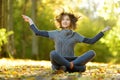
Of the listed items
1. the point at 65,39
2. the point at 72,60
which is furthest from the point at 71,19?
the point at 72,60

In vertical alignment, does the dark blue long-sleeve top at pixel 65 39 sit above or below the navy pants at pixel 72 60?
above

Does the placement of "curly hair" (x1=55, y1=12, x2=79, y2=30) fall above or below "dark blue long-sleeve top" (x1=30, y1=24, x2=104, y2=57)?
above

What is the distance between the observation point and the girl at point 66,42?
9.21m

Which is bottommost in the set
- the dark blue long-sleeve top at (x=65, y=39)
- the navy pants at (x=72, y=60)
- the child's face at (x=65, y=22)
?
the navy pants at (x=72, y=60)

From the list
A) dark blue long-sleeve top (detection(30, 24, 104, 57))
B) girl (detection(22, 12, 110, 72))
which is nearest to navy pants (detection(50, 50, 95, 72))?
girl (detection(22, 12, 110, 72))

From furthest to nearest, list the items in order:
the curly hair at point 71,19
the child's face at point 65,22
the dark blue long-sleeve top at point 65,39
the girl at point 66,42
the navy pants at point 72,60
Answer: the curly hair at point 71,19, the child's face at point 65,22, the dark blue long-sleeve top at point 65,39, the girl at point 66,42, the navy pants at point 72,60

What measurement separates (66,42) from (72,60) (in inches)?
15.5

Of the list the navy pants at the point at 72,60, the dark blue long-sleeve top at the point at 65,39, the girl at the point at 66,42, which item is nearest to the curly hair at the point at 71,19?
the girl at the point at 66,42

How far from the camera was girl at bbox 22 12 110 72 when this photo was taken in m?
9.21

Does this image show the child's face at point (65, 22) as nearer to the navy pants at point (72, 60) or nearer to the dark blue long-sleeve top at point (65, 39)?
the dark blue long-sleeve top at point (65, 39)

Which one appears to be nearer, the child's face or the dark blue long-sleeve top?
the dark blue long-sleeve top

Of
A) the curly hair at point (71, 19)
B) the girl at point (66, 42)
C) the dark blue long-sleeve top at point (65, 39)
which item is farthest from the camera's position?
the curly hair at point (71, 19)

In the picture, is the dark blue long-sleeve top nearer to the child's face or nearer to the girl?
the girl

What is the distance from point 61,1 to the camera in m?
35.2
